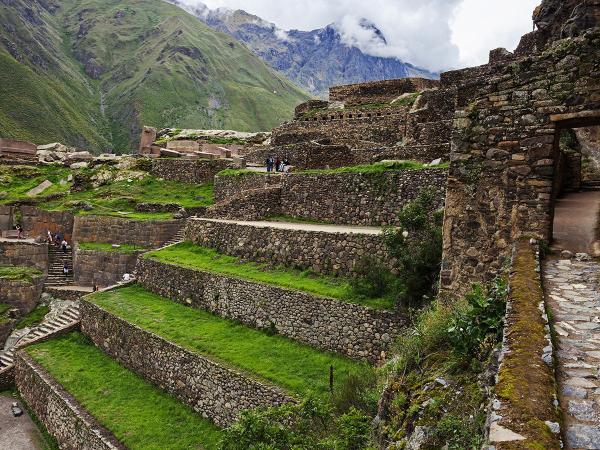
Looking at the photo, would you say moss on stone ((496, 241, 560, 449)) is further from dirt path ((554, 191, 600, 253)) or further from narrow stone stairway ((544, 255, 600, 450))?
dirt path ((554, 191, 600, 253))

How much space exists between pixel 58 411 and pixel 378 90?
23853mm

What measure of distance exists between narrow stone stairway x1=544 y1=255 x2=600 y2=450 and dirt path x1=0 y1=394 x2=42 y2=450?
15.5m

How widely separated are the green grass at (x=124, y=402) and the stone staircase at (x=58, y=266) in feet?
25.4

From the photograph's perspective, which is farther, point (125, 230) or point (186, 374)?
point (125, 230)

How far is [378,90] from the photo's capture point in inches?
1184

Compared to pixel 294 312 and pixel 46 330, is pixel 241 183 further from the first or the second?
pixel 294 312

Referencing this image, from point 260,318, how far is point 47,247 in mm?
18046

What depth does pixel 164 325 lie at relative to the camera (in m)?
15.7

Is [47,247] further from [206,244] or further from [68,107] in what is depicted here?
[68,107]

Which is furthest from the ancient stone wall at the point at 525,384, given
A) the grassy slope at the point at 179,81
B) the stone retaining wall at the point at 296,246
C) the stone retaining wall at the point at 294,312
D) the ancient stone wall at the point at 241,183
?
the grassy slope at the point at 179,81

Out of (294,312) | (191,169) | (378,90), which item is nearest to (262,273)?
(294,312)

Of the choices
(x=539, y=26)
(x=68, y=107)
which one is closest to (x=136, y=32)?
(x=68, y=107)

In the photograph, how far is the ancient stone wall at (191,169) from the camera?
101 ft

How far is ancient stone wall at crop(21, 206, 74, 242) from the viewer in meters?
28.7
